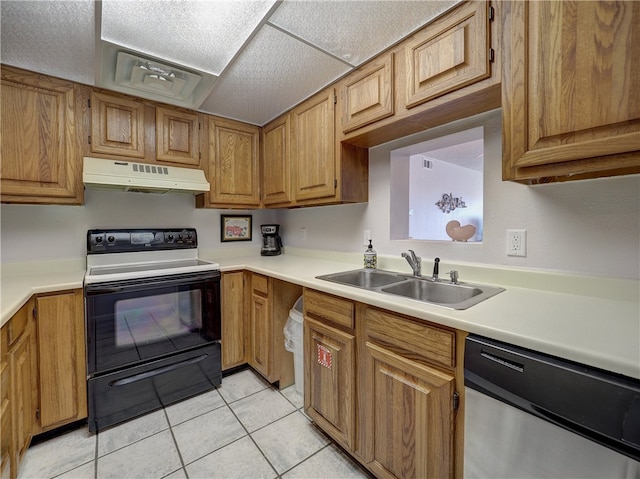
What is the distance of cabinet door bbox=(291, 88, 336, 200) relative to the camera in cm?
191

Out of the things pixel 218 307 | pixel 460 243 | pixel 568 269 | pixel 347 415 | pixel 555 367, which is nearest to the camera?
pixel 555 367

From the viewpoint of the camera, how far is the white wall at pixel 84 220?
1884mm

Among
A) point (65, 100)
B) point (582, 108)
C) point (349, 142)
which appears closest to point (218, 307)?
point (349, 142)

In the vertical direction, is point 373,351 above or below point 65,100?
below

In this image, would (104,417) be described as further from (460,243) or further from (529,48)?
(529,48)

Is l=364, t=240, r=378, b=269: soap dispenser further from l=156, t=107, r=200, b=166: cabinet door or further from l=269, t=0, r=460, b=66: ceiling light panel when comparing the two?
l=156, t=107, r=200, b=166: cabinet door

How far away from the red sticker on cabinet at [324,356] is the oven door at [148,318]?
2.97 ft

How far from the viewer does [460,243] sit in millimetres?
1598

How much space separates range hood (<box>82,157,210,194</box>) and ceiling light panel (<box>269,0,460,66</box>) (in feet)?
4.01

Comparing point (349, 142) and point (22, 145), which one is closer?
point (22, 145)

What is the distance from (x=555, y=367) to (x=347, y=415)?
0.95 metres

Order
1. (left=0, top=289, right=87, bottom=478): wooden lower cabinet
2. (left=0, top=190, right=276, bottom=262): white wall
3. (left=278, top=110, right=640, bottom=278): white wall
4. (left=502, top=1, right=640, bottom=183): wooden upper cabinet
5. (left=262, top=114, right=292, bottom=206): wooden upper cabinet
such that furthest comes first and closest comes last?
1. (left=262, top=114, right=292, bottom=206): wooden upper cabinet
2. (left=0, top=190, right=276, bottom=262): white wall
3. (left=0, top=289, right=87, bottom=478): wooden lower cabinet
4. (left=278, top=110, right=640, bottom=278): white wall
5. (left=502, top=1, right=640, bottom=183): wooden upper cabinet

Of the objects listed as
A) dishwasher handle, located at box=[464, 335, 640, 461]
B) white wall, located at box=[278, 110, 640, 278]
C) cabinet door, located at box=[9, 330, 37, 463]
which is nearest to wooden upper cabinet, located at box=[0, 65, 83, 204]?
cabinet door, located at box=[9, 330, 37, 463]

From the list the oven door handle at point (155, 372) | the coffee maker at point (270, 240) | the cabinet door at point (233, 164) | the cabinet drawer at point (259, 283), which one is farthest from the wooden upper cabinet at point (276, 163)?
A: the oven door handle at point (155, 372)
